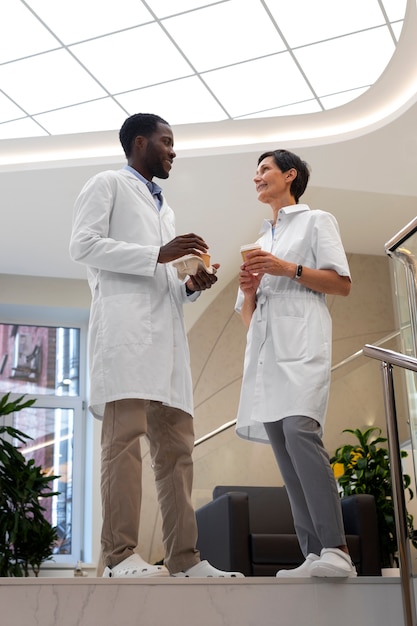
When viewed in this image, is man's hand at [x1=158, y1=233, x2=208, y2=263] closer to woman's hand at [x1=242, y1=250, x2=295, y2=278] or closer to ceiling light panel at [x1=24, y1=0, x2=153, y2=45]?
woman's hand at [x1=242, y1=250, x2=295, y2=278]

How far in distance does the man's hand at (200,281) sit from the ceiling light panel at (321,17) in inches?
156

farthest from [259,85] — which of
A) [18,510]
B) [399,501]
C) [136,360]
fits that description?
[399,501]

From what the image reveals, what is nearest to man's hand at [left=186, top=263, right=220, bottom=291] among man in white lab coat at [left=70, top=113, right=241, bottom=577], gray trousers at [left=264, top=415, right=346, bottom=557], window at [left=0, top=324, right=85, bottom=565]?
man in white lab coat at [left=70, top=113, right=241, bottom=577]

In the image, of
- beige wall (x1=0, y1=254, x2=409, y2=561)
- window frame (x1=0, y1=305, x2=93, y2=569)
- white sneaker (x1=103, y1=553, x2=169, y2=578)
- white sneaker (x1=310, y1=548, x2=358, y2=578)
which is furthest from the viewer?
window frame (x1=0, y1=305, x2=93, y2=569)

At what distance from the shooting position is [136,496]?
2.87 meters

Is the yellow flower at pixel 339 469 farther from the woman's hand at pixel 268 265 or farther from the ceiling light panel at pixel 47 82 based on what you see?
the ceiling light panel at pixel 47 82

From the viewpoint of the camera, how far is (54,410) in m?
9.98

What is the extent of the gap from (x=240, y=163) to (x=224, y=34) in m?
1.33

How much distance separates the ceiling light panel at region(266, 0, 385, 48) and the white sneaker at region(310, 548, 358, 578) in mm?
4758

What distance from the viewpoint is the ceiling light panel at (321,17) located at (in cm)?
654

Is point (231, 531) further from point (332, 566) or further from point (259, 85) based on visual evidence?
point (259, 85)

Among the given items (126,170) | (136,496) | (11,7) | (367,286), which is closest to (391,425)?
(136,496)

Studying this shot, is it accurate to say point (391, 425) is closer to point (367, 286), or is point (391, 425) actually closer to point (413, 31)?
point (413, 31)

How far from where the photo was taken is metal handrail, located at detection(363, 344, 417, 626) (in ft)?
9.53
